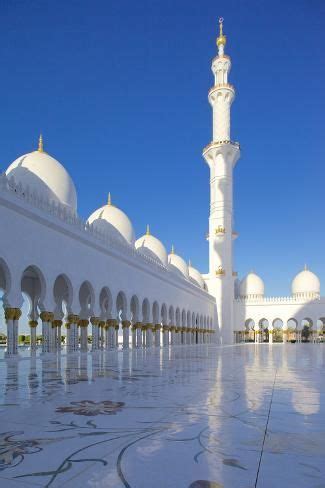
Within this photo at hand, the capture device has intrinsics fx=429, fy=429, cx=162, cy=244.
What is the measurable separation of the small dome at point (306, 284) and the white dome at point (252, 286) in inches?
111

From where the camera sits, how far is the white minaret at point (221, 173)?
3117cm

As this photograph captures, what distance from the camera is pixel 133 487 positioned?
1.55m

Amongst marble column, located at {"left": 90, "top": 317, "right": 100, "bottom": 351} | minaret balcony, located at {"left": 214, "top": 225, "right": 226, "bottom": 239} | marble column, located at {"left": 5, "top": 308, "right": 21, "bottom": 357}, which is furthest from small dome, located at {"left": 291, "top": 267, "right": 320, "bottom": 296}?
marble column, located at {"left": 5, "top": 308, "right": 21, "bottom": 357}

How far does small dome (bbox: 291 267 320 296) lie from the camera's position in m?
36.6

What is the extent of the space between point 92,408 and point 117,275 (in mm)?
14125

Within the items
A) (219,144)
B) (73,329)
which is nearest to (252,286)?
(219,144)

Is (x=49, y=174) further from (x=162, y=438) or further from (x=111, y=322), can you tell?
(x=162, y=438)

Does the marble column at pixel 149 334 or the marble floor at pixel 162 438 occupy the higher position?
the marble floor at pixel 162 438

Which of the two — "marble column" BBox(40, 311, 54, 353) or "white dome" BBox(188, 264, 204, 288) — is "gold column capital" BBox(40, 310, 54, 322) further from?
"white dome" BBox(188, 264, 204, 288)

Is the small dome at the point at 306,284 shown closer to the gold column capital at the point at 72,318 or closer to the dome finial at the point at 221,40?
the dome finial at the point at 221,40

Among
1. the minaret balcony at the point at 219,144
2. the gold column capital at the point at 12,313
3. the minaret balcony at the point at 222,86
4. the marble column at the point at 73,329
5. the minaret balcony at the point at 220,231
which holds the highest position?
the minaret balcony at the point at 222,86

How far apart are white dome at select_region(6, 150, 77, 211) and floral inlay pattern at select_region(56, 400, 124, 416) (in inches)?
472

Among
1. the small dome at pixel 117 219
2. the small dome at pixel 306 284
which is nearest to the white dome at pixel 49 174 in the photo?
the small dome at pixel 117 219

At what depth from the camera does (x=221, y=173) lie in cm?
3139
